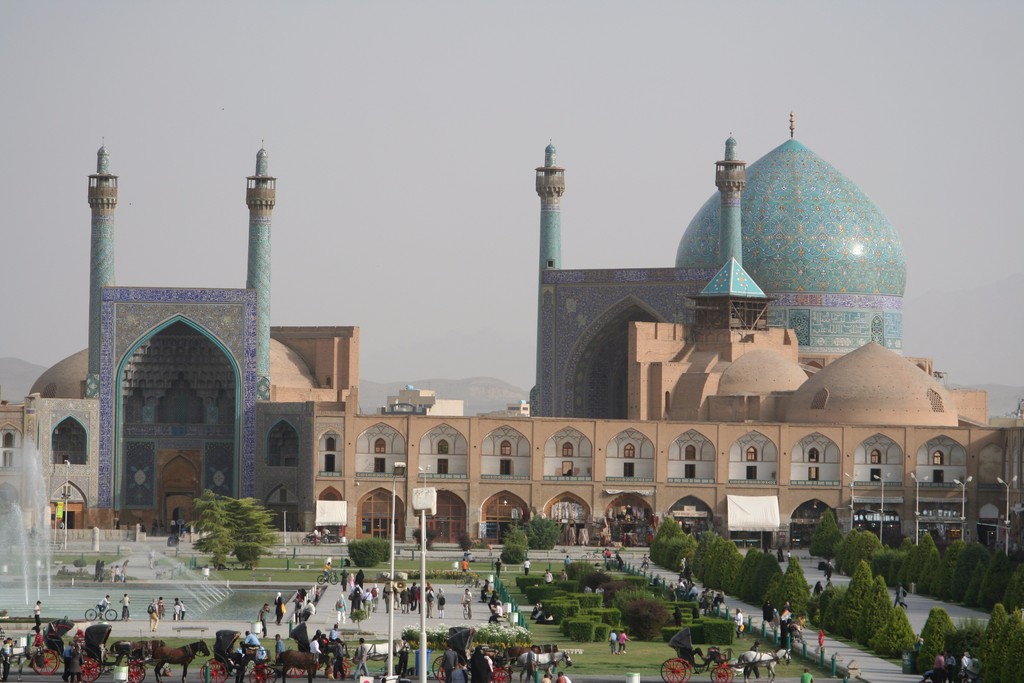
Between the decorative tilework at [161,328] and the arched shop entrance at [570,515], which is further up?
the decorative tilework at [161,328]

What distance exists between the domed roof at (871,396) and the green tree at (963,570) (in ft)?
52.1

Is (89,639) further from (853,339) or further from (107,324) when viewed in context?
(853,339)

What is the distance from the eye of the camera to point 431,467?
53.7 metres

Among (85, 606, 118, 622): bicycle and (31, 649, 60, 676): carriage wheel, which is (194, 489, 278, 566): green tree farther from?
(31, 649, 60, 676): carriage wheel

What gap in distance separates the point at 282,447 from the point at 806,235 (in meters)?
16.7

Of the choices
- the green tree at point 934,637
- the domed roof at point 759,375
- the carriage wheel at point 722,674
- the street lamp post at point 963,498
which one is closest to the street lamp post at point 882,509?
the street lamp post at point 963,498

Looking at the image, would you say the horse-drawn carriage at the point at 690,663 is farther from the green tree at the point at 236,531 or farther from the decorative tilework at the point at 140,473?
the decorative tilework at the point at 140,473

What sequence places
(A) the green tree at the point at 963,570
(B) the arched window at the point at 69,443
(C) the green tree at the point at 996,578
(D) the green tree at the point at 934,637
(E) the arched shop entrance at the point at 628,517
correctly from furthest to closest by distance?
(B) the arched window at the point at 69,443
(E) the arched shop entrance at the point at 628,517
(A) the green tree at the point at 963,570
(C) the green tree at the point at 996,578
(D) the green tree at the point at 934,637

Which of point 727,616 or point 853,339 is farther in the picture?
point 853,339

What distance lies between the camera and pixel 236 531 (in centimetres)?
4488

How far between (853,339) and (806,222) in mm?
3621

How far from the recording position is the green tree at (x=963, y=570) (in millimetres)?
37941

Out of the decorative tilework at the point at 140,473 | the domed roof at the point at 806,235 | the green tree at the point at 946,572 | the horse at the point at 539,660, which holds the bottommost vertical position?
the horse at the point at 539,660

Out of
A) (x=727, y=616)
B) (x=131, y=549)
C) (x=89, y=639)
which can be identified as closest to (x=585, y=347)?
(x=131, y=549)
